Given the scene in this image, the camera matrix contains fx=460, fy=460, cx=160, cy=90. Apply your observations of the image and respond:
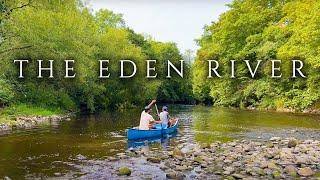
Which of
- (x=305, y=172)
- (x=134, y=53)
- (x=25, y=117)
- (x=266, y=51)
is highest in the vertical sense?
(x=134, y=53)

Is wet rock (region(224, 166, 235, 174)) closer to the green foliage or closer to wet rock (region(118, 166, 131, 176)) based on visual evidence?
wet rock (region(118, 166, 131, 176))

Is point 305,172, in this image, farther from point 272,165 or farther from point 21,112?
point 21,112

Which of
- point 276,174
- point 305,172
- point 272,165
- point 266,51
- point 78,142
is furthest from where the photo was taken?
point 266,51

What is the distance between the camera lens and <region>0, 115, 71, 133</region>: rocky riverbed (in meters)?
28.1

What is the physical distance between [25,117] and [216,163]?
20.1 m

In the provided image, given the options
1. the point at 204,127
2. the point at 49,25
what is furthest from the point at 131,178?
the point at 49,25

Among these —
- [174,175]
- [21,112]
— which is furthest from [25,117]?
[174,175]

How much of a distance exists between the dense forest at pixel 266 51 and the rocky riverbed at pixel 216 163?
2535cm

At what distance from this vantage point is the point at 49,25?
32.6m

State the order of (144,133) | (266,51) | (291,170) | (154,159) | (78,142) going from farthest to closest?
(266,51) → (144,133) → (78,142) → (154,159) → (291,170)

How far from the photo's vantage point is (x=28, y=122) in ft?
104

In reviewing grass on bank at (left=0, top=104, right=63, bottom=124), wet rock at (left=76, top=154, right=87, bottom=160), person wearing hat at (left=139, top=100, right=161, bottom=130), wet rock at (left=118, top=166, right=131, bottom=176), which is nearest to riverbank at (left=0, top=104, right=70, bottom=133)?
grass on bank at (left=0, top=104, right=63, bottom=124)

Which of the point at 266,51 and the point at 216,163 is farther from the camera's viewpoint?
the point at 266,51

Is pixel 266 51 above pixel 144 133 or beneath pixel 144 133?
above
